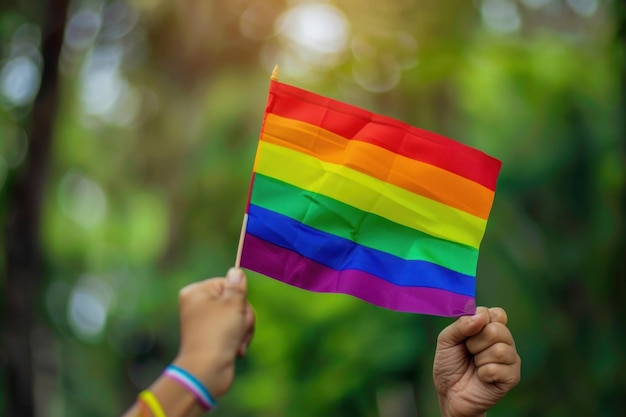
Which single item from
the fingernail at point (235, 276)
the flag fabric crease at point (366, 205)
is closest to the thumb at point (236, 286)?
the fingernail at point (235, 276)

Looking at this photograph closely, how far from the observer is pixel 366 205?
217cm

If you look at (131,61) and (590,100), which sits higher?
(590,100)

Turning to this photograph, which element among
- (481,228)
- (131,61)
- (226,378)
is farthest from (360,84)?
(226,378)

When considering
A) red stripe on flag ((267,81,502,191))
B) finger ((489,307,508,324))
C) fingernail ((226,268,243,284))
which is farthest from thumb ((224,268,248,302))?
finger ((489,307,508,324))

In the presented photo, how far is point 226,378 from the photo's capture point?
1548 mm

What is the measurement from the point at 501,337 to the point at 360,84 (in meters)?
7.38

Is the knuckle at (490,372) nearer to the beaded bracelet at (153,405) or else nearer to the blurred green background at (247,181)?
the beaded bracelet at (153,405)

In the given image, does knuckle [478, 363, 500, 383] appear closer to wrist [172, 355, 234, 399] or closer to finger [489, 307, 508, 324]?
finger [489, 307, 508, 324]

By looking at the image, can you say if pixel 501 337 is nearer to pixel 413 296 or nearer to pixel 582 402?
pixel 413 296

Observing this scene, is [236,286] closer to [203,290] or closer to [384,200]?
[203,290]

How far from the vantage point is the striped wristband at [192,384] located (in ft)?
4.92

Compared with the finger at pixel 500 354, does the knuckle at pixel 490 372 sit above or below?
below

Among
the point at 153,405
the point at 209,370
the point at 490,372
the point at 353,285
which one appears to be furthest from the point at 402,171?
the point at 153,405

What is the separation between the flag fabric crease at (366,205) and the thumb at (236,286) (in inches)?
14.5
